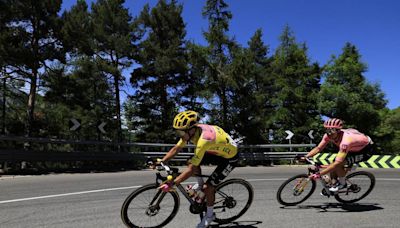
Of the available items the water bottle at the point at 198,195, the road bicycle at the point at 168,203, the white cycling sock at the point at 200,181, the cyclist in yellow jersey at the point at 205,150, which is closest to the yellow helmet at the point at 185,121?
the cyclist in yellow jersey at the point at 205,150

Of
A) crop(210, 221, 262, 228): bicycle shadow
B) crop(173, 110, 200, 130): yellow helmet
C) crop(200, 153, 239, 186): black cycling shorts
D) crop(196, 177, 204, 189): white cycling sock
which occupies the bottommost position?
crop(210, 221, 262, 228): bicycle shadow

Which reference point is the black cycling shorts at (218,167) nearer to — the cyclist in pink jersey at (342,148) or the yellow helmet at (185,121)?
the yellow helmet at (185,121)

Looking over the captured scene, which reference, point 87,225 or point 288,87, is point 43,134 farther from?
point 87,225

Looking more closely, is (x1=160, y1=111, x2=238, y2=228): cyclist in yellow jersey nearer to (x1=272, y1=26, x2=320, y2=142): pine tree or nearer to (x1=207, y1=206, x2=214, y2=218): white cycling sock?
(x1=207, y1=206, x2=214, y2=218): white cycling sock

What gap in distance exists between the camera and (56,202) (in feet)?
26.9

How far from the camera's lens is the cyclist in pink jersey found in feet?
23.8

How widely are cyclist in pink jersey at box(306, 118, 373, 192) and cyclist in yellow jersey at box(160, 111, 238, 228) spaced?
7.12 ft

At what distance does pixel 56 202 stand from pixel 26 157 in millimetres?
8438

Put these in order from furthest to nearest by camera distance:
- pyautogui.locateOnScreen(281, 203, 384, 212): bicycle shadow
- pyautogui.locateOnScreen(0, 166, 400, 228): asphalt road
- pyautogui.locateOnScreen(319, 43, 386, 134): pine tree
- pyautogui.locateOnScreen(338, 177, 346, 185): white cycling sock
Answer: pyautogui.locateOnScreen(319, 43, 386, 134): pine tree
pyautogui.locateOnScreen(338, 177, 346, 185): white cycling sock
pyautogui.locateOnScreen(281, 203, 384, 212): bicycle shadow
pyautogui.locateOnScreen(0, 166, 400, 228): asphalt road

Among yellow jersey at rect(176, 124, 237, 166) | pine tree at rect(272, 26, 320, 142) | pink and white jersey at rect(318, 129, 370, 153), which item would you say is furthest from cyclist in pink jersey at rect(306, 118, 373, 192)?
pine tree at rect(272, 26, 320, 142)

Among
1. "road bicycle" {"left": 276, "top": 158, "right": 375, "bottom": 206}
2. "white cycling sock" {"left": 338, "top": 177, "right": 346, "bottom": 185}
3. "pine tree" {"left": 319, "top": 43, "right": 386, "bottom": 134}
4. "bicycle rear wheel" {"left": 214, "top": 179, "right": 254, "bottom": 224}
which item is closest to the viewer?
"bicycle rear wheel" {"left": 214, "top": 179, "right": 254, "bottom": 224}

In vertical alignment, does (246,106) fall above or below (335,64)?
below

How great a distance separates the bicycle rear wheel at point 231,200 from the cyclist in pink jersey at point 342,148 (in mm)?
1575

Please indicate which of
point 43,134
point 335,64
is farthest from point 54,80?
point 335,64
